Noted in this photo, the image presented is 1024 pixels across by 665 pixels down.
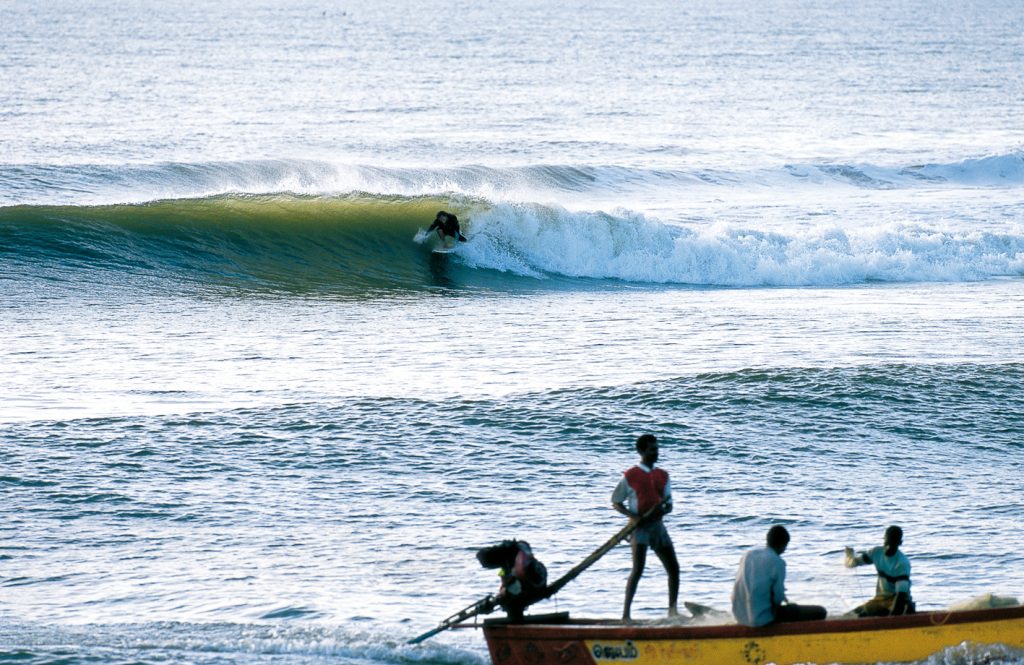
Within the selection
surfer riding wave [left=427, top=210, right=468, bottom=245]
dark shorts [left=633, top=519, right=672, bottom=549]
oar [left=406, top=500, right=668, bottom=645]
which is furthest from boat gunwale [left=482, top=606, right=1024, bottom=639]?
surfer riding wave [left=427, top=210, right=468, bottom=245]

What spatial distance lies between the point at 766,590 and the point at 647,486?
42.1 inches

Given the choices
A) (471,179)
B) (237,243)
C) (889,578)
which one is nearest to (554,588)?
(889,578)

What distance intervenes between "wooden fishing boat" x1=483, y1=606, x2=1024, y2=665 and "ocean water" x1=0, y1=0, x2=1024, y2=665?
18 centimetres

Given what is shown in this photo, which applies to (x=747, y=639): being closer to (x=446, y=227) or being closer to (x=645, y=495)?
(x=645, y=495)

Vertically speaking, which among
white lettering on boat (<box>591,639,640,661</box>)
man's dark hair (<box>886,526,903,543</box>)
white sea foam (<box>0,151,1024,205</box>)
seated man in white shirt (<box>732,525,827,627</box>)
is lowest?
white lettering on boat (<box>591,639,640,661</box>)

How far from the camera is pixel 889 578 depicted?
8.38 m

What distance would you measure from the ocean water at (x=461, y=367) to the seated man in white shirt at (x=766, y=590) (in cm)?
92

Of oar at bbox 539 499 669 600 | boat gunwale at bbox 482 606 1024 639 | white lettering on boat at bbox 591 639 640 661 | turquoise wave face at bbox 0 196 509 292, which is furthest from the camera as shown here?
turquoise wave face at bbox 0 196 509 292

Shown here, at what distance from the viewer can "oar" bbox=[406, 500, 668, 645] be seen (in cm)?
848

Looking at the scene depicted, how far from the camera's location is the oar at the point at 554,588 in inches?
334

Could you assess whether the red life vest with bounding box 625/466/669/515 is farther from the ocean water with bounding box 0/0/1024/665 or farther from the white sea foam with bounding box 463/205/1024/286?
the white sea foam with bounding box 463/205/1024/286

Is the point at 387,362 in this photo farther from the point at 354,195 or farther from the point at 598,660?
the point at 354,195

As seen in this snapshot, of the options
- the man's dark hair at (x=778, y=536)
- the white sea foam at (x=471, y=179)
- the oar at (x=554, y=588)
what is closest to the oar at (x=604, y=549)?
the oar at (x=554, y=588)

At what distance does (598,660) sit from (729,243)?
18.5 meters
